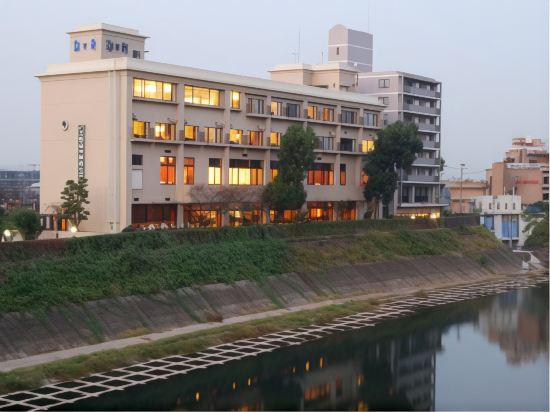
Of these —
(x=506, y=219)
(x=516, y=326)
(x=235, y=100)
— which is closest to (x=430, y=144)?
(x=506, y=219)

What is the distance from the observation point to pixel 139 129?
1976 inches

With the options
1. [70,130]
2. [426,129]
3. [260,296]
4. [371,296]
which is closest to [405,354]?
[260,296]

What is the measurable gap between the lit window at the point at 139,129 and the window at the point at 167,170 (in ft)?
6.84

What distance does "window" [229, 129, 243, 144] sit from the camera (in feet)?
185

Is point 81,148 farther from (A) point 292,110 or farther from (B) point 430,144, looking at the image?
(B) point 430,144

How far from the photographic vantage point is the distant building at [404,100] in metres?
72.8

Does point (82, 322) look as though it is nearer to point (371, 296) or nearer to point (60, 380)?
point (60, 380)

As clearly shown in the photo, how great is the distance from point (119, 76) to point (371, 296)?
65.3 ft

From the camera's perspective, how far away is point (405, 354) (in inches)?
1451

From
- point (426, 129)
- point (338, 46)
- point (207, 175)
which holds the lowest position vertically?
point (207, 175)

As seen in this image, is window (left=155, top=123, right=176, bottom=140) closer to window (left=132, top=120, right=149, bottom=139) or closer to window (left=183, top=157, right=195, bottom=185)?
window (left=132, top=120, right=149, bottom=139)

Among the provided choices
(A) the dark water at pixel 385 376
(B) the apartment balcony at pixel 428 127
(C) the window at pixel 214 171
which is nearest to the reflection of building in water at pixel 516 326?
(A) the dark water at pixel 385 376

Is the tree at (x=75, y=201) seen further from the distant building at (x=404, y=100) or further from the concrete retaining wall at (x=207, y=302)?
the distant building at (x=404, y=100)

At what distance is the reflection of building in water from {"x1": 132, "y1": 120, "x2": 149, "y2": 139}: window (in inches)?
888
